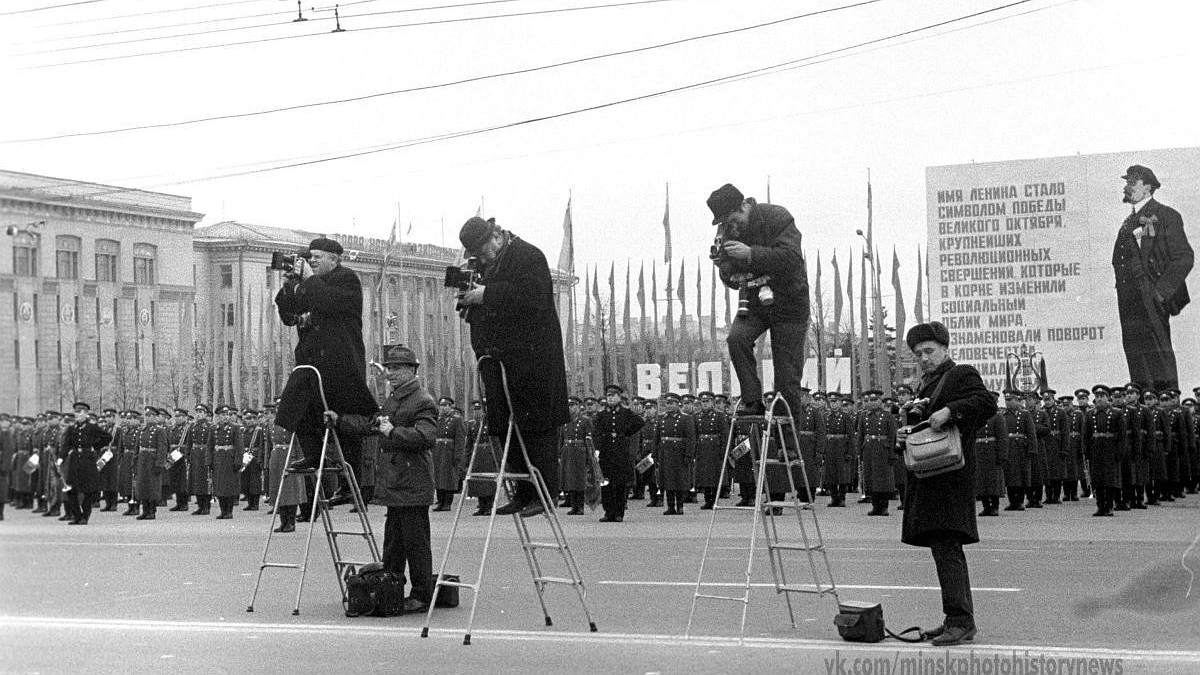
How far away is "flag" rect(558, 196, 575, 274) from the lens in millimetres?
32125

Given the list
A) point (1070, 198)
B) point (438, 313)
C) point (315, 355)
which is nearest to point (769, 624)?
point (315, 355)

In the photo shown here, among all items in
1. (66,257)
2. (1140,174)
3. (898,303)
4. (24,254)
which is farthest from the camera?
(898,303)

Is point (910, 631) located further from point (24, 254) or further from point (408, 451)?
point (24, 254)

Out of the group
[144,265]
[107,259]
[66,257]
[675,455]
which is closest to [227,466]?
[675,455]

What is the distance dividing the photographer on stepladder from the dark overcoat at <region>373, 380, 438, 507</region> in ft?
1.47

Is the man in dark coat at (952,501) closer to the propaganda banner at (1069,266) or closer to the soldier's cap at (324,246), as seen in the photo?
the soldier's cap at (324,246)

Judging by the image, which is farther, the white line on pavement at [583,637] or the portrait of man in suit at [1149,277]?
the portrait of man in suit at [1149,277]

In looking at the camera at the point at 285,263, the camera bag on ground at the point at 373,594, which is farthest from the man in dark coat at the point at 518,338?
the camera at the point at 285,263

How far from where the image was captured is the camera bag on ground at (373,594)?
31.8ft

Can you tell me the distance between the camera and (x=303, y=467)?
10.5m

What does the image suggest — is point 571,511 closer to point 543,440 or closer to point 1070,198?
point 1070,198

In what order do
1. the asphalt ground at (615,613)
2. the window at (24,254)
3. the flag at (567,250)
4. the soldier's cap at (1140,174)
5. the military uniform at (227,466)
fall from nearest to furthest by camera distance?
the window at (24,254) → the asphalt ground at (615,613) → the military uniform at (227,466) → the soldier's cap at (1140,174) → the flag at (567,250)

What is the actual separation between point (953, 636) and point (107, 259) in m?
5.11

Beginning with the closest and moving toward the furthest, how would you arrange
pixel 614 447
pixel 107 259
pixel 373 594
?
pixel 107 259 < pixel 373 594 < pixel 614 447
